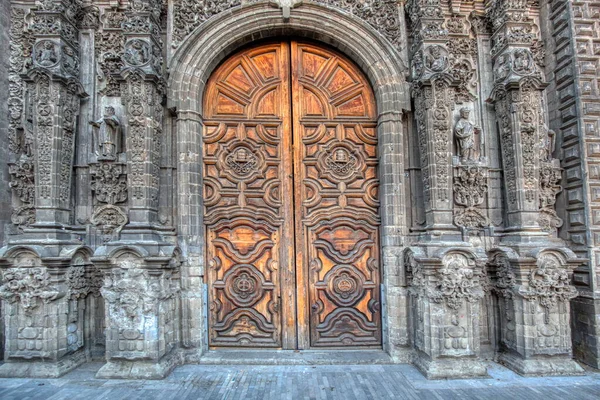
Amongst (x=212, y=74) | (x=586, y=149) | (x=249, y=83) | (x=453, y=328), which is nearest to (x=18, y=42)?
(x=212, y=74)

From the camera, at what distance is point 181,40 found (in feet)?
21.1

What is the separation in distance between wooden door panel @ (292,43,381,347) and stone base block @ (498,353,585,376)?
214cm

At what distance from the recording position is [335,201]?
6652 millimetres

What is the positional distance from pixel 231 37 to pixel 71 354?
224 inches

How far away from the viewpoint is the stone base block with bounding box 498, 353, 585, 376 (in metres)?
5.48

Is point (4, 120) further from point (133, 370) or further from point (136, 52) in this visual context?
point (133, 370)

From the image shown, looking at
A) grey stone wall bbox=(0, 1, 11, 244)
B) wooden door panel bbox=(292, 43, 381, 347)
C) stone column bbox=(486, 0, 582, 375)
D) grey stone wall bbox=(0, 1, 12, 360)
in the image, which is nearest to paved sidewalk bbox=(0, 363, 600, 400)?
stone column bbox=(486, 0, 582, 375)

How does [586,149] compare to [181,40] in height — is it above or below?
below

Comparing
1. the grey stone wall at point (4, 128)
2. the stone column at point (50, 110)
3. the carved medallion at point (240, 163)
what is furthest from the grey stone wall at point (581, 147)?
the grey stone wall at point (4, 128)

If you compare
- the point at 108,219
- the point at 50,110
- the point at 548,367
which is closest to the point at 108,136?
the point at 50,110

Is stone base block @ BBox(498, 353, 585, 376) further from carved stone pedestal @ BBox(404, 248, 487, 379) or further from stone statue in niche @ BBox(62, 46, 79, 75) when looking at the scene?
stone statue in niche @ BBox(62, 46, 79, 75)

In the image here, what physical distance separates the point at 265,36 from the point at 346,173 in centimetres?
284

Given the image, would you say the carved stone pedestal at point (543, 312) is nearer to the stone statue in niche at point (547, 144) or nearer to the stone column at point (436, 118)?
the stone column at point (436, 118)

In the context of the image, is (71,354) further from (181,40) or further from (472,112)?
(472,112)
